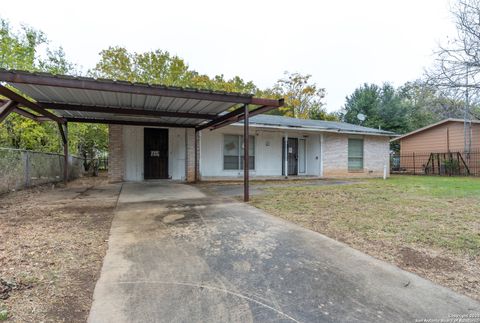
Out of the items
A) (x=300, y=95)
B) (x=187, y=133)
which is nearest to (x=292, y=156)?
(x=187, y=133)

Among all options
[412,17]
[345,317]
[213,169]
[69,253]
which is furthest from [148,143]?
[412,17]

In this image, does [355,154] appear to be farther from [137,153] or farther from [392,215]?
[137,153]

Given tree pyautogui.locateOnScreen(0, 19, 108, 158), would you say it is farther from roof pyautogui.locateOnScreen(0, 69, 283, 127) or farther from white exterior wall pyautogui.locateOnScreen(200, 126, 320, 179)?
white exterior wall pyautogui.locateOnScreen(200, 126, 320, 179)

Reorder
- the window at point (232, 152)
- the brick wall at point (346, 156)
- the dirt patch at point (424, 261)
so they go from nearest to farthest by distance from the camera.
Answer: the dirt patch at point (424, 261), the window at point (232, 152), the brick wall at point (346, 156)

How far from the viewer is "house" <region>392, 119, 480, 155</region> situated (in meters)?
16.7

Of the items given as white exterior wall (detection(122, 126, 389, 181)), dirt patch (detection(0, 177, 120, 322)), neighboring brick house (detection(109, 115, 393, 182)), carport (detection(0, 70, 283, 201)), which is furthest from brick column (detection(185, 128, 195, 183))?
dirt patch (detection(0, 177, 120, 322))

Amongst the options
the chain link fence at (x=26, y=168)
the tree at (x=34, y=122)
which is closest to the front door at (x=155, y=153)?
the chain link fence at (x=26, y=168)

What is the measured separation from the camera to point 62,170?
10.9 m

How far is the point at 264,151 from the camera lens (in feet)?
41.8

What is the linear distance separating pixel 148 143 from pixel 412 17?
11.6m

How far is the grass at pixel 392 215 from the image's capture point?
12.1 feet

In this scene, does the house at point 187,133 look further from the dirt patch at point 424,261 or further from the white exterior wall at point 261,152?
the dirt patch at point 424,261

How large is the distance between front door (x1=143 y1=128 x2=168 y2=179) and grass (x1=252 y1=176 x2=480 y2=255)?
5.39 m

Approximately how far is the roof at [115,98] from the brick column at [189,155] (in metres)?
1.20
